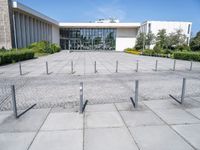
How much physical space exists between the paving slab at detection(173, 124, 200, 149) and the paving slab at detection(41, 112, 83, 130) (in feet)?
7.91

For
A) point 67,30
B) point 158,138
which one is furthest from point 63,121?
point 67,30

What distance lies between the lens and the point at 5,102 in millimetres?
5648

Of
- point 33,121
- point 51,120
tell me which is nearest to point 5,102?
point 33,121

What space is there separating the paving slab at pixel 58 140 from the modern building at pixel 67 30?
82.7ft

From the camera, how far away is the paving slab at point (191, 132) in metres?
3.33

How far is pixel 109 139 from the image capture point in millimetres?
3396

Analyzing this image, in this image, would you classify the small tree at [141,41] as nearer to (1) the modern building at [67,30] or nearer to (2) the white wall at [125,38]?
(1) the modern building at [67,30]

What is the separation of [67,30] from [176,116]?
53840 millimetres

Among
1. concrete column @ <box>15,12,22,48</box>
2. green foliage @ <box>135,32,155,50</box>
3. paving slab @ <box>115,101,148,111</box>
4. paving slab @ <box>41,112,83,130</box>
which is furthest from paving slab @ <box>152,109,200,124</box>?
green foliage @ <box>135,32,155,50</box>

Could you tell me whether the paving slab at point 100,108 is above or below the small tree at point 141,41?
below

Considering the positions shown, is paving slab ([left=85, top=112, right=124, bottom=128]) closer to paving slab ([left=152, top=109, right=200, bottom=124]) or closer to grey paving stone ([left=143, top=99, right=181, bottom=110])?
paving slab ([left=152, top=109, right=200, bottom=124])

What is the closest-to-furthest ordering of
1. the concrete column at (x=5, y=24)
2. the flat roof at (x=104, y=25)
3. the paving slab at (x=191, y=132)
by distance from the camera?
the paving slab at (x=191, y=132) → the concrete column at (x=5, y=24) → the flat roof at (x=104, y=25)

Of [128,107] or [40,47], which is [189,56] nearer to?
[128,107]

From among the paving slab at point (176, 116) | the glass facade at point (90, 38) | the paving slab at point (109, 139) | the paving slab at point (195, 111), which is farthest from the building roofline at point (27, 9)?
the paving slab at point (195, 111)
